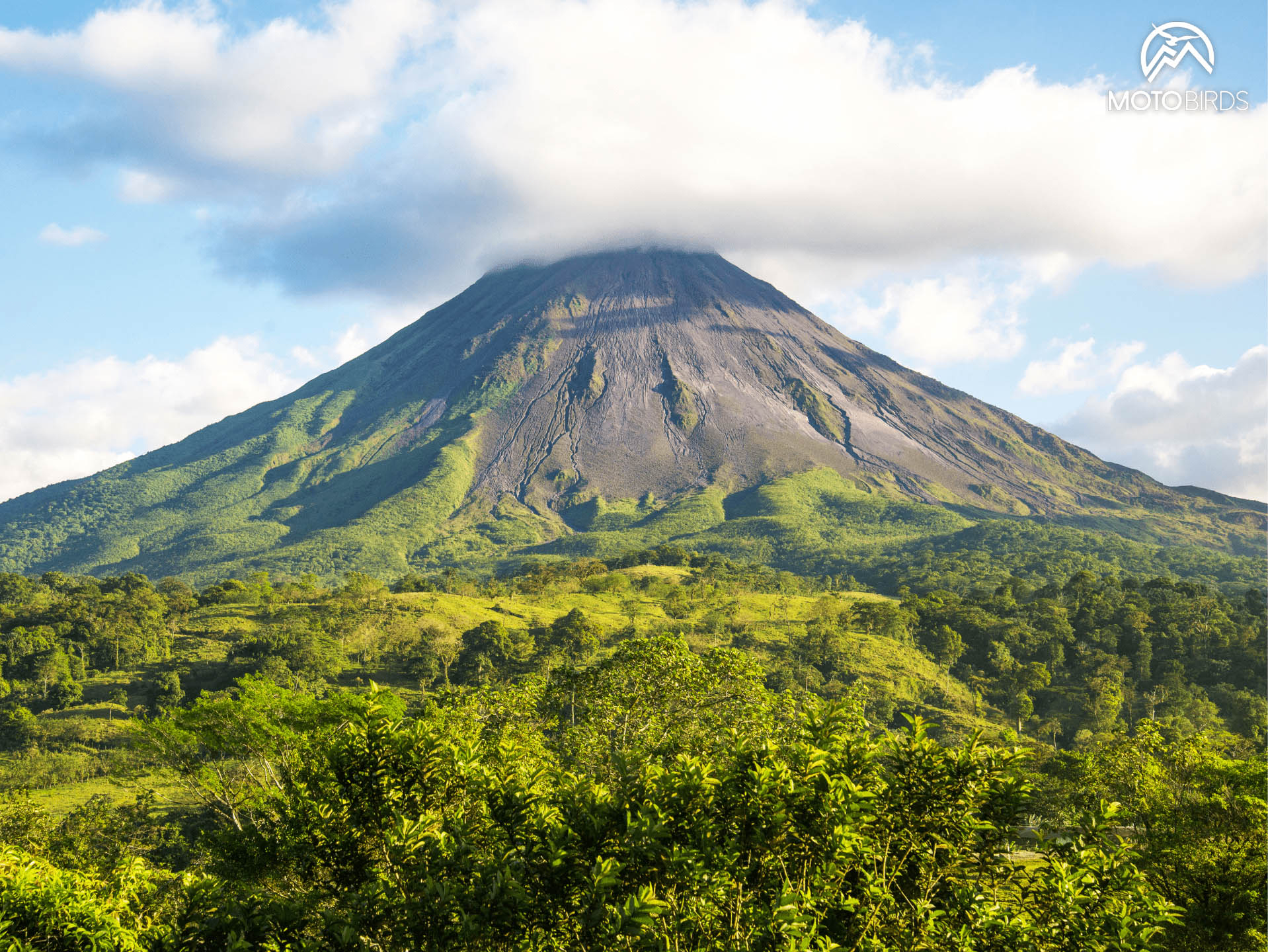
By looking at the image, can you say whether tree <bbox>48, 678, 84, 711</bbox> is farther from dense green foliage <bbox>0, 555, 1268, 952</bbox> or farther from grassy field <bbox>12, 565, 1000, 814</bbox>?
dense green foliage <bbox>0, 555, 1268, 952</bbox>

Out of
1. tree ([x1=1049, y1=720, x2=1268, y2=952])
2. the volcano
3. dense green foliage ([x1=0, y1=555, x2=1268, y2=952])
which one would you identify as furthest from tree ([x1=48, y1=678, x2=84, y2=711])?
the volcano

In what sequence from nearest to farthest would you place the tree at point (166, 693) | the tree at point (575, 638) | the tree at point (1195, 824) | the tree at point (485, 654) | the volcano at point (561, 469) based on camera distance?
the tree at point (1195, 824) → the tree at point (166, 693) → the tree at point (485, 654) → the tree at point (575, 638) → the volcano at point (561, 469)

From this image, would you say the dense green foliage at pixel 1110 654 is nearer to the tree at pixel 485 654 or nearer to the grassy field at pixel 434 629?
the grassy field at pixel 434 629

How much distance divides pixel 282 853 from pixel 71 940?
11.6 feet

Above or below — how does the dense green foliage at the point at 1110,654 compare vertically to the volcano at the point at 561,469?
below


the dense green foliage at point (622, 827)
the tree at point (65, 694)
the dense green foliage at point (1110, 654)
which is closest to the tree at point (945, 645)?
the dense green foliage at point (1110, 654)

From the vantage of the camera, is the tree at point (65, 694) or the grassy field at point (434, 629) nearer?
the grassy field at point (434, 629)

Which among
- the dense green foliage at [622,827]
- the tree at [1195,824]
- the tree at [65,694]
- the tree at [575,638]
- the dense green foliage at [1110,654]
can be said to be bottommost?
the dense green foliage at [1110,654]

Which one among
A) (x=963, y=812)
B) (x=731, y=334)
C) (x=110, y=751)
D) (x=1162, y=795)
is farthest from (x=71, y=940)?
(x=731, y=334)

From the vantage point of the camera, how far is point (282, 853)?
1049cm

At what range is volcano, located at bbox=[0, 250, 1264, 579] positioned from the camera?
14950 centimetres

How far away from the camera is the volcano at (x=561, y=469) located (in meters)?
150

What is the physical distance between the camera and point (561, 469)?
168625 mm

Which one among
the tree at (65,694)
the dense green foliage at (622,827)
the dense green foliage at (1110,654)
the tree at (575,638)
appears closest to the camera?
the dense green foliage at (622,827)
